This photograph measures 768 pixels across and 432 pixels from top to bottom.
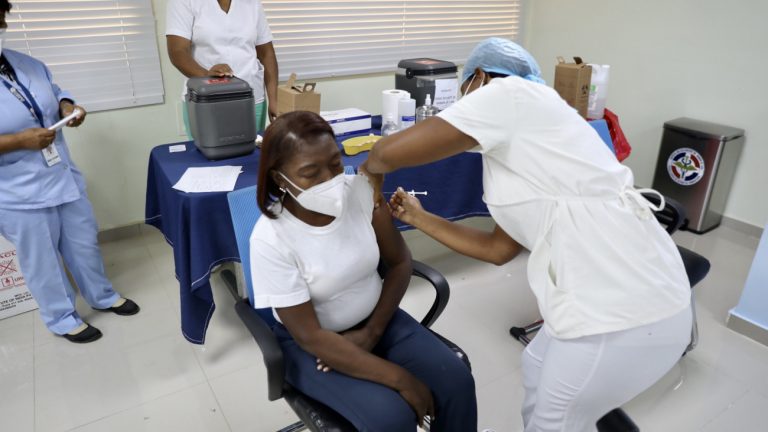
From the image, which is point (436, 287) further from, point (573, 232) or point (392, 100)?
point (392, 100)

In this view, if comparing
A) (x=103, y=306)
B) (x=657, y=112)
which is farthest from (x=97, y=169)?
(x=657, y=112)

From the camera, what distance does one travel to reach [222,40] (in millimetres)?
2803

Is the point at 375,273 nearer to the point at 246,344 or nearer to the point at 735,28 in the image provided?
the point at 246,344

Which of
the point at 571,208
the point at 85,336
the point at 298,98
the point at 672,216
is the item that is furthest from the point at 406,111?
the point at 85,336

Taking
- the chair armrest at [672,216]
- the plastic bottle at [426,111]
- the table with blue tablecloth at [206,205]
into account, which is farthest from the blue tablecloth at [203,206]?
the chair armrest at [672,216]

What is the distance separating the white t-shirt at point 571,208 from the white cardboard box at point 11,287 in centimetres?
233

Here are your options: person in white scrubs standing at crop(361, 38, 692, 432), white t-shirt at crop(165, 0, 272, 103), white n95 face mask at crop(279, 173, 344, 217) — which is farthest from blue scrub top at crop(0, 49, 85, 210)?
→ person in white scrubs standing at crop(361, 38, 692, 432)

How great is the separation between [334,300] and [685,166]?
119 inches

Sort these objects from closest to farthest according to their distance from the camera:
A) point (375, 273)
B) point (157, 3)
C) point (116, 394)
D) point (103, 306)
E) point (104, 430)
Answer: point (375, 273) < point (104, 430) < point (116, 394) < point (103, 306) < point (157, 3)

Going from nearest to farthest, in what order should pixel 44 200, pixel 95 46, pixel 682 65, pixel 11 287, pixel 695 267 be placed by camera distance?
1. pixel 695 267
2. pixel 44 200
3. pixel 11 287
4. pixel 95 46
5. pixel 682 65

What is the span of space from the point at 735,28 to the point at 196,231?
3.41 meters

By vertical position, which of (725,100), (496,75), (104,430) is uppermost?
(496,75)

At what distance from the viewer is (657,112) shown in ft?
12.2

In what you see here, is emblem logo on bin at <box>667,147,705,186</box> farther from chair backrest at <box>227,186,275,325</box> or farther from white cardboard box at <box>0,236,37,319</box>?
white cardboard box at <box>0,236,37,319</box>
